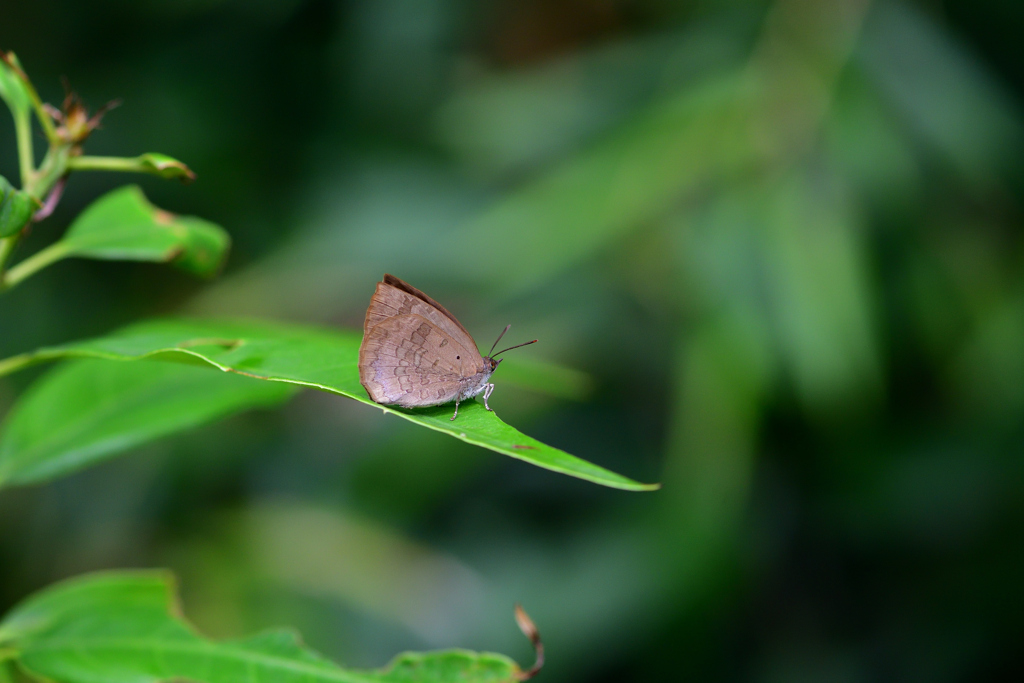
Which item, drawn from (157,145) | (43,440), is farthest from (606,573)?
(157,145)

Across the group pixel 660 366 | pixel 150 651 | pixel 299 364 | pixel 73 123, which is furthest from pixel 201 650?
pixel 660 366

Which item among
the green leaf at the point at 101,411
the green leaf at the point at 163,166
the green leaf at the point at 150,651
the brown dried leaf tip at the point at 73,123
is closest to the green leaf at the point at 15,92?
the brown dried leaf tip at the point at 73,123

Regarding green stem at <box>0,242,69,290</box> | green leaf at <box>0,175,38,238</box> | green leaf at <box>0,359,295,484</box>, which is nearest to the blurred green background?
green leaf at <box>0,359,295,484</box>

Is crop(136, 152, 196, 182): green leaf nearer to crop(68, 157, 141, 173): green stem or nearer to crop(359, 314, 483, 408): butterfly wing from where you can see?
crop(68, 157, 141, 173): green stem

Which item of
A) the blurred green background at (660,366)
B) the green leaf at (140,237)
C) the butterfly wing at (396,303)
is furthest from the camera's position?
the blurred green background at (660,366)

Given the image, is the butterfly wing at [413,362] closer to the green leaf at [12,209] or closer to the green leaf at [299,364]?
the green leaf at [299,364]

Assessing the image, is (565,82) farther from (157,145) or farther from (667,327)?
(157,145)
